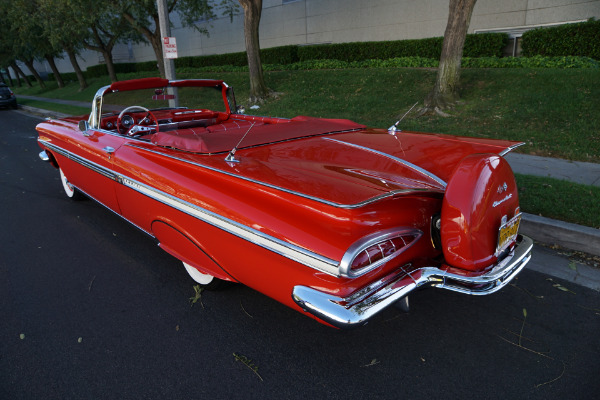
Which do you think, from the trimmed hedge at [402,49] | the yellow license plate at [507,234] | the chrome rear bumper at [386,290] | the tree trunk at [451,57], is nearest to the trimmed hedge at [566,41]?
the trimmed hedge at [402,49]

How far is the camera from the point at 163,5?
28.8 feet

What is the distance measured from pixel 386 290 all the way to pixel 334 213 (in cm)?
46

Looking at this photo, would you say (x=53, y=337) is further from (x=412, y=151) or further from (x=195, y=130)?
(x=412, y=151)

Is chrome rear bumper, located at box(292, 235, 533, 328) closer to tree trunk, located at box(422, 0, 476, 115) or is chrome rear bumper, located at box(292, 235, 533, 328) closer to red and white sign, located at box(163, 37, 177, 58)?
tree trunk, located at box(422, 0, 476, 115)

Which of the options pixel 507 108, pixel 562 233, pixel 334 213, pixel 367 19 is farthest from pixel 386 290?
pixel 367 19

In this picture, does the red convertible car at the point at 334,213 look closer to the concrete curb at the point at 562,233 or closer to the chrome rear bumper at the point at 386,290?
the chrome rear bumper at the point at 386,290

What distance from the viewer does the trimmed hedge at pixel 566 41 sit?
31.7 ft

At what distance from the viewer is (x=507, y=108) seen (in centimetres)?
779

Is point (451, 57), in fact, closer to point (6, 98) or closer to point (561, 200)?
point (561, 200)

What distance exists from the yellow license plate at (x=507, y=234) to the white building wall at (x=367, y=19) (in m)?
12.4

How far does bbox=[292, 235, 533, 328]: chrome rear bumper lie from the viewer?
1756mm

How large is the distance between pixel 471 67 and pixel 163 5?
7.92 m

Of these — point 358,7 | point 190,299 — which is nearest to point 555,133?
point 190,299

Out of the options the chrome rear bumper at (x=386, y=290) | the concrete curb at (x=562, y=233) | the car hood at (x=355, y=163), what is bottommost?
the concrete curb at (x=562, y=233)
